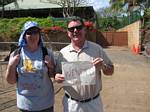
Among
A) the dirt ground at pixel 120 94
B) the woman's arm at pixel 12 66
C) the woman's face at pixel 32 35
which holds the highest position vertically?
the woman's face at pixel 32 35

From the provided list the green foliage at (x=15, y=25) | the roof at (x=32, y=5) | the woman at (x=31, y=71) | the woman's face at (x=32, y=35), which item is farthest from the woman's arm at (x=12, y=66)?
the roof at (x=32, y=5)

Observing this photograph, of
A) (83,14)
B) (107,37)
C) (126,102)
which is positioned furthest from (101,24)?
(126,102)

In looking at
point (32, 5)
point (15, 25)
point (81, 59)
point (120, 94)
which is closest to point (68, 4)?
point (32, 5)

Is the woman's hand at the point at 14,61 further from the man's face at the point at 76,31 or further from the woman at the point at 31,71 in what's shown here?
the man's face at the point at 76,31

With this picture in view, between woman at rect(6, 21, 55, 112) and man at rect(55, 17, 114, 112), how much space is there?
0.18 metres

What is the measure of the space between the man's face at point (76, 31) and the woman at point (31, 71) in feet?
1.17

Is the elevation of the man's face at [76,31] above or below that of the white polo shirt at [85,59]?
above

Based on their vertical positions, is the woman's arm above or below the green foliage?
above

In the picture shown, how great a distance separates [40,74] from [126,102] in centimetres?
531

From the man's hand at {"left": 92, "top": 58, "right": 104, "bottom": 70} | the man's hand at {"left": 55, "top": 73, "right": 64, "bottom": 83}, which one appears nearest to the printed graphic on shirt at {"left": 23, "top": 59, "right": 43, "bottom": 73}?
the man's hand at {"left": 55, "top": 73, "right": 64, "bottom": 83}

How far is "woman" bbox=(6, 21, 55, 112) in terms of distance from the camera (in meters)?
4.38

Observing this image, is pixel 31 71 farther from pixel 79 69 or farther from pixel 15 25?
pixel 15 25

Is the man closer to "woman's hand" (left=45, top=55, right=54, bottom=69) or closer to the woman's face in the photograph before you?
"woman's hand" (left=45, top=55, right=54, bottom=69)

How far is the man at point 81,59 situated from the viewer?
14.5 ft
